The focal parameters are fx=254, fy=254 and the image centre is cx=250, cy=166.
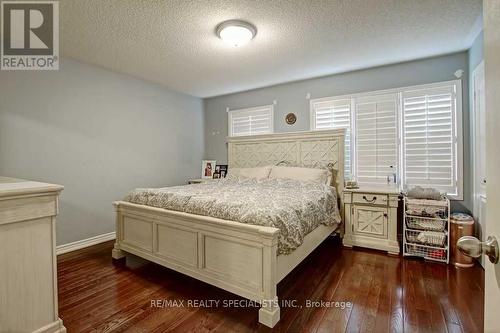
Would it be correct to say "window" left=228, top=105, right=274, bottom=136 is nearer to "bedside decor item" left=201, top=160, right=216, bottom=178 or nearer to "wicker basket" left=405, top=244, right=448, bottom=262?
"bedside decor item" left=201, top=160, right=216, bottom=178

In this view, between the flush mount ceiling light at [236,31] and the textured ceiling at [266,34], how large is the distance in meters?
0.07

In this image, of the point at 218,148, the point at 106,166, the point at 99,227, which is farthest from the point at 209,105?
the point at 99,227

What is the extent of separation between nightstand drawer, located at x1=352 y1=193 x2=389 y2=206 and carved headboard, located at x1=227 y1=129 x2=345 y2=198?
283 millimetres

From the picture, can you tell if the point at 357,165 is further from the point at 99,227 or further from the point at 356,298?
the point at 99,227

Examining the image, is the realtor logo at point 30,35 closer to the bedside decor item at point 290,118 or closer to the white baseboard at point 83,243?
the white baseboard at point 83,243

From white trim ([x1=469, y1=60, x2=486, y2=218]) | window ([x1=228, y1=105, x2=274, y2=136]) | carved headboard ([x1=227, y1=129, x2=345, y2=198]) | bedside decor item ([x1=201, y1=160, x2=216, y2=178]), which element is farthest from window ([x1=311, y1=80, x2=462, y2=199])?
bedside decor item ([x1=201, y1=160, x2=216, y2=178])

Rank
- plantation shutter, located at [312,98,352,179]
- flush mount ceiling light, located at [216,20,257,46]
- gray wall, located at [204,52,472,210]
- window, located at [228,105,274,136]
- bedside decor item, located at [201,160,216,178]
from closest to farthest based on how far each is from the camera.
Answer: flush mount ceiling light, located at [216,20,257,46] → gray wall, located at [204,52,472,210] → plantation shutter, located at [312,98,352,179] → window, located at [228,105,274,136] → bedside decor item, located at [201,160,216,178]

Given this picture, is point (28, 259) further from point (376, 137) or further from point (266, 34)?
point (376, 137)

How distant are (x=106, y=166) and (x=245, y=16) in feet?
9.21

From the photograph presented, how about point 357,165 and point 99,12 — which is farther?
point 357,165

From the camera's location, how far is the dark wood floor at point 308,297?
178 cm

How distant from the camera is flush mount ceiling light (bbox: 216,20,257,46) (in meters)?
2.47

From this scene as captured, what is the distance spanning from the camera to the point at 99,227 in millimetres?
3619

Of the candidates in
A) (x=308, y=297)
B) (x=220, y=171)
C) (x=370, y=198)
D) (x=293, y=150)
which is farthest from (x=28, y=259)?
(x=220, y=171)
